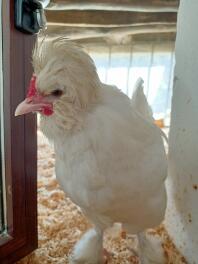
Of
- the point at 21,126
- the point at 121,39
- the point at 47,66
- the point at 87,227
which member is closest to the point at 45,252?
the point at 87,227

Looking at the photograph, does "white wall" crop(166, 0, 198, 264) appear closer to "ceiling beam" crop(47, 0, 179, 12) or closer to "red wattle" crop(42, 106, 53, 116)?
"red wattle" crop(42, 106, 53, 116)

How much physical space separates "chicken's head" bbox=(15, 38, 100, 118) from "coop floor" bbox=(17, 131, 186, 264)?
23.0 inches

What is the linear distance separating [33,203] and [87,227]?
0.92 ft

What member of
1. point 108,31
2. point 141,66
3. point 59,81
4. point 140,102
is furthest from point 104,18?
point 59,81

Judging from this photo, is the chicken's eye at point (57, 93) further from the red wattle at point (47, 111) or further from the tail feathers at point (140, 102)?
the tail feathers at point (140, 102)

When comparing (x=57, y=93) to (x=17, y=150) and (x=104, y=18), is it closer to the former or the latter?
(x=17, y=150)

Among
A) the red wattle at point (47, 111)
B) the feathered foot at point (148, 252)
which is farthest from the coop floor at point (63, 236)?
the red wattle at point (47, 111)

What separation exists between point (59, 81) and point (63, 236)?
689mm

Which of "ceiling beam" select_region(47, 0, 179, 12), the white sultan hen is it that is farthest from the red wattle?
"ceiling beam" select_region(47, 0, 179, 12)

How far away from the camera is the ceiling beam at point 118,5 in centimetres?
153

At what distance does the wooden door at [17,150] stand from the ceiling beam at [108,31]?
73cm

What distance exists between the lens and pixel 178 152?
117 cm

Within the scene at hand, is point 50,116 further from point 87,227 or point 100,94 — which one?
point 87,227

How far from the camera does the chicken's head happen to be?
81 centimetres
